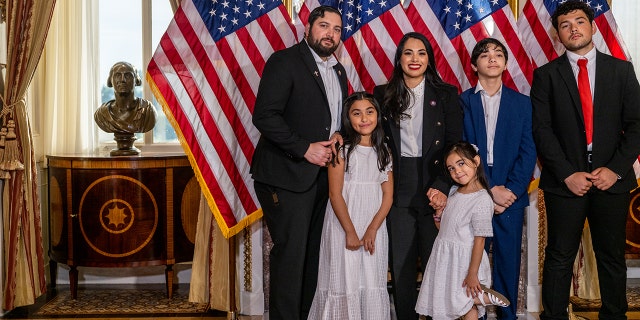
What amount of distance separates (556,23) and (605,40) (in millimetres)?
639

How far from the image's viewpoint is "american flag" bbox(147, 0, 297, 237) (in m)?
4.02

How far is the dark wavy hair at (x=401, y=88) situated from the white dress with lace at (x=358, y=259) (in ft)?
0.73

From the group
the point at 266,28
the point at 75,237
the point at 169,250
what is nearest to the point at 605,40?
the point at 266,28

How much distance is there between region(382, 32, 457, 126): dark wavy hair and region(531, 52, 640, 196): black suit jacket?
1.86 ft

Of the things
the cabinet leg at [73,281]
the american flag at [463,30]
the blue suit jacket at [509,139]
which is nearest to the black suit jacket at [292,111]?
the blue suit jacket at [509,139]

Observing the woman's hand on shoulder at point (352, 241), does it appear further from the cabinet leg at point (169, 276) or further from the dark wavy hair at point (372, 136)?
the cabinet leg at point (169, 276)

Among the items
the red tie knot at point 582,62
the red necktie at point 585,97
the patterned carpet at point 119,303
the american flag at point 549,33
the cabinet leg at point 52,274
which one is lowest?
the patterned carpet at point 119,303

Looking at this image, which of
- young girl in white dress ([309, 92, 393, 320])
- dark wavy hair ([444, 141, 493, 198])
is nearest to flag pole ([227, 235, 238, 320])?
young girl in white dress ([309, 92, 393, 320])

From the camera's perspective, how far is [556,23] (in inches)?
150

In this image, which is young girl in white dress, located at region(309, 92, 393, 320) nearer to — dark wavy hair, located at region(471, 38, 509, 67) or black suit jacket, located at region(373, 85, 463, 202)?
black suit jacket, located at region(373, 85, 463, 202)

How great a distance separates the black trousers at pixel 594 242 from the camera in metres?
3.75

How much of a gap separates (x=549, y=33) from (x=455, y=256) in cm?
159

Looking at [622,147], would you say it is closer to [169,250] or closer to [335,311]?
[335,311]

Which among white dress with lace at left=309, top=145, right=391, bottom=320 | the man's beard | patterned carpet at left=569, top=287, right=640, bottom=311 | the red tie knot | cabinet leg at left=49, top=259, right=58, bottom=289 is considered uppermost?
the man's beard
